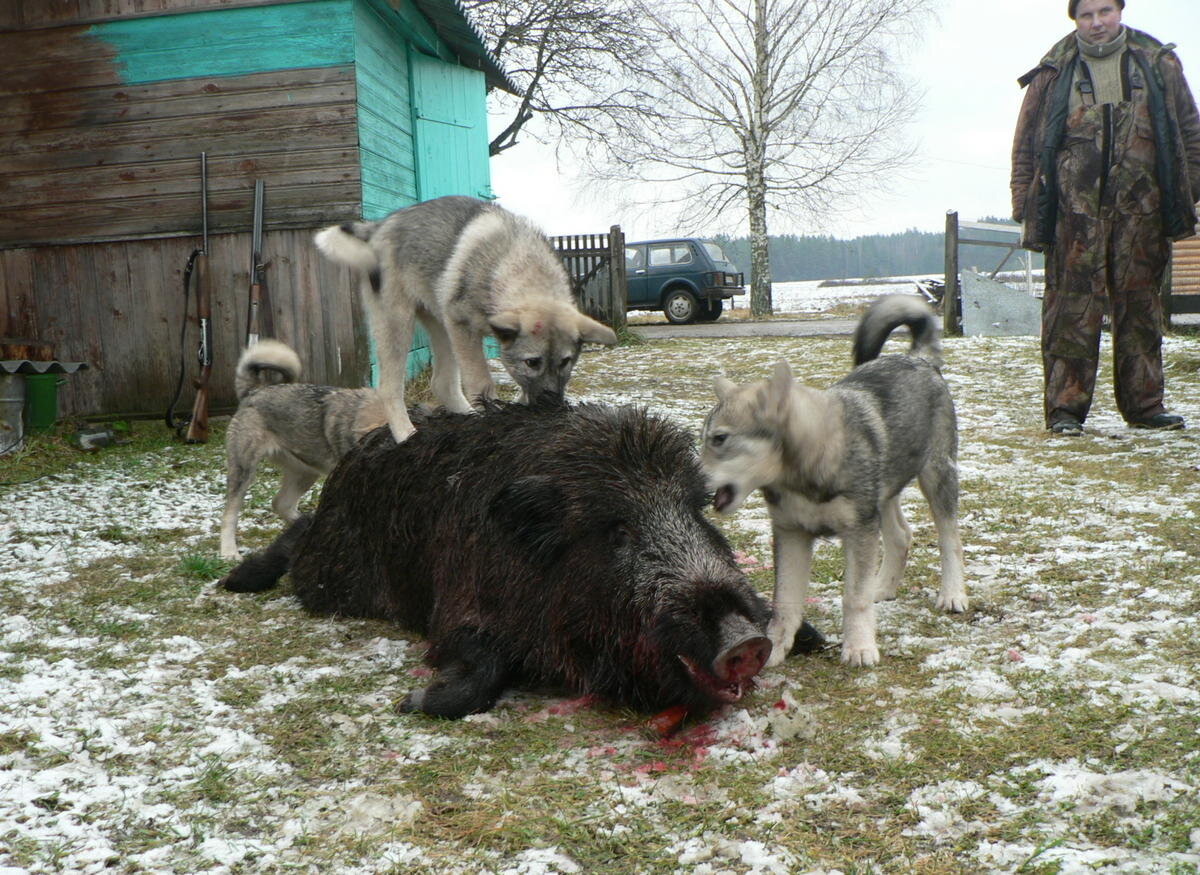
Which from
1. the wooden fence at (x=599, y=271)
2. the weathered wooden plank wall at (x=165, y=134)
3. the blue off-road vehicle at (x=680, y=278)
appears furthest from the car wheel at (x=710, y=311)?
the weathered wooden plank wall at (x=165, y=134)

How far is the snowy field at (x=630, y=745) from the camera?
7.15 ft

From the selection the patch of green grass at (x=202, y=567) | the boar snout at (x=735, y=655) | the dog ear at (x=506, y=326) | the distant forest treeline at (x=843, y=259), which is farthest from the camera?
the distant forest treeline at (x=843, y=259)

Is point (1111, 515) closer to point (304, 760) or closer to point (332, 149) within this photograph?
point (304, 760)

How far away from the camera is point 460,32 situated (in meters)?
11.5

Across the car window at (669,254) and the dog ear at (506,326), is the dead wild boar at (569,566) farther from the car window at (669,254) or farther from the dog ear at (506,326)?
the car window at (669,254)

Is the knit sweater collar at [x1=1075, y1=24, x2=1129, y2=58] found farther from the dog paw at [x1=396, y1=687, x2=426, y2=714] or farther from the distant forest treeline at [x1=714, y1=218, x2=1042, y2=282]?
the distant forest treeline at [x1=714, y1=218, x2=1042, y2=282]

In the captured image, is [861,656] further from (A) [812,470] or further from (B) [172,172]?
(B) [172,172]

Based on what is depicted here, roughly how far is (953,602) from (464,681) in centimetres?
197

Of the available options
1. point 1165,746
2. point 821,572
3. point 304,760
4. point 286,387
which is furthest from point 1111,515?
point 286,387

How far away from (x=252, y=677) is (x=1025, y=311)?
623 inches

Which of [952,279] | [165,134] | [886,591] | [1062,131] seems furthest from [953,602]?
[952,279]

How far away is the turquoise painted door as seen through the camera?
11.0 m

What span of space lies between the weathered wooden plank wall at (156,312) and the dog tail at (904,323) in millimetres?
5587

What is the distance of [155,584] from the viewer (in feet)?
15.0
